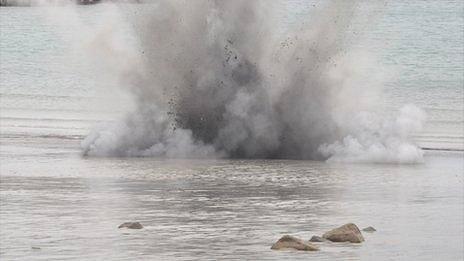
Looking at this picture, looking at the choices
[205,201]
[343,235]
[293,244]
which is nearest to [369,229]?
[343,235]

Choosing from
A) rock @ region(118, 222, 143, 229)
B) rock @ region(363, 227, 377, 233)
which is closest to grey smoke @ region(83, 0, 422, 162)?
rock @ region(363, 227, 377, 233)

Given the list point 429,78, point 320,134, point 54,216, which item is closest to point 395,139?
point 320,134

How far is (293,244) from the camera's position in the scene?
18125 millimetres

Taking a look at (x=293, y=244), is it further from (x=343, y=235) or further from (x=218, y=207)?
(x=218, y=207)

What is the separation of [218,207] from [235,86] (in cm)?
993

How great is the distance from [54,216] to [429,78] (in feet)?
137

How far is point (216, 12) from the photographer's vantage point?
32.2 meters

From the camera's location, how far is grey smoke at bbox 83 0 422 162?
3148 cm

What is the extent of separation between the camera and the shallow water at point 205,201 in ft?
60.0

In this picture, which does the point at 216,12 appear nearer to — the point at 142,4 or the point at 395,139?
the point at 142,4

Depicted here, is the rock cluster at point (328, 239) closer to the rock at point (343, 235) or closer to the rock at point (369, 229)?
the rock at point (343, 235)

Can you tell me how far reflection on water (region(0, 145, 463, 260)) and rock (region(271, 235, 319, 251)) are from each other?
0.55 feet

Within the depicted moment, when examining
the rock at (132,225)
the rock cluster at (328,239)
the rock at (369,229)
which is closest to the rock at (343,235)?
the rock cluster at (328,239)

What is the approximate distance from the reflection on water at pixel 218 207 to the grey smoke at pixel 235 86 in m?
1.16
